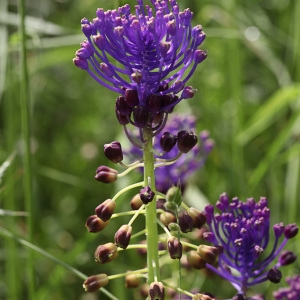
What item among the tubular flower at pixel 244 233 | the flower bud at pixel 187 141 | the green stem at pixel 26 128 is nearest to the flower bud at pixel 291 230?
the tubular flower at pixel 244 233

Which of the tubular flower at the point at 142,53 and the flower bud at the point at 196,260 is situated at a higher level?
the tubular flower at the point at 142,53

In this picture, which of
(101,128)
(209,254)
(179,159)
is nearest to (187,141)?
(209,254)

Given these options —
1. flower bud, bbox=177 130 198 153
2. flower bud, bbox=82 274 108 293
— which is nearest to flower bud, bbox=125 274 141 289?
flower bud, bbox=82 274 108 293

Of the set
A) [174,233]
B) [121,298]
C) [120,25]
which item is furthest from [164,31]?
[121,298]

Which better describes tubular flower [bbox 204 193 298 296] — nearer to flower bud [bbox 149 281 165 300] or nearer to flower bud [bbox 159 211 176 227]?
flower bud [bbox 159 211 176 227]

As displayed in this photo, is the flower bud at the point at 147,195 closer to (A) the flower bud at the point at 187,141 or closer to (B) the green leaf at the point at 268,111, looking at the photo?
(A) the flower bud at the point at 187,141

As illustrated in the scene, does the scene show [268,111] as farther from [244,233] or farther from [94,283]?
[94,283]
